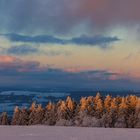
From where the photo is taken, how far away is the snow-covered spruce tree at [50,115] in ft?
161

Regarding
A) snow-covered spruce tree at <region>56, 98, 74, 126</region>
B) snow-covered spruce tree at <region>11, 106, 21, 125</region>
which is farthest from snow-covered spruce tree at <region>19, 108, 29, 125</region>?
snow-covered spruce tree at <region>56, 98, 74, 126</region>

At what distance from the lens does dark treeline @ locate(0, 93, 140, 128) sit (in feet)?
151

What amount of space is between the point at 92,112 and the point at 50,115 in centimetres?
645

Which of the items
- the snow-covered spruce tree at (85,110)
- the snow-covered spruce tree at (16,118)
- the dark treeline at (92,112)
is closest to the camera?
the snow-covered spruce tree at (85,110)

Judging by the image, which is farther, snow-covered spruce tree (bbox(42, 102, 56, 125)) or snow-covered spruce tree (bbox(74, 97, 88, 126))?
snow-covered spruce tree (bbox(42, 102, 56, 125))

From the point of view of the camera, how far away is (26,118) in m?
53.3

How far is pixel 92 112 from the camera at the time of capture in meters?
46.4

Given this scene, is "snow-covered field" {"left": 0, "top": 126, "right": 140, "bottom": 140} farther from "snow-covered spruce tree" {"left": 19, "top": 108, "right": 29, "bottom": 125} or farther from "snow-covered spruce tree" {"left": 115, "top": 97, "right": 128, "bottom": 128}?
"snow-covered spruce tree" {"left": 19, "top": 108, "right": 29, "bottom": 125}

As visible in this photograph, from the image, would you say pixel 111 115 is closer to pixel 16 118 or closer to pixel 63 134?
pixel 16 118

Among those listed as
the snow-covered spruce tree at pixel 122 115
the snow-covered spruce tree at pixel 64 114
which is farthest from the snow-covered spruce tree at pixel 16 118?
the snow-covered spruce tree at pixel 122 115

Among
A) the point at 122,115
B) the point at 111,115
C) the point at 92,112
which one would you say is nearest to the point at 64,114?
the point at 92,112

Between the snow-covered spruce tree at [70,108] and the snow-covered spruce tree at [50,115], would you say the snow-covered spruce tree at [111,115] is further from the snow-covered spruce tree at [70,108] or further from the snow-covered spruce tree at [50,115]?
the snow-covered spruce tree at [50,115]

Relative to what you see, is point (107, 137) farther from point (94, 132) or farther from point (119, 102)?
point (119, 102)

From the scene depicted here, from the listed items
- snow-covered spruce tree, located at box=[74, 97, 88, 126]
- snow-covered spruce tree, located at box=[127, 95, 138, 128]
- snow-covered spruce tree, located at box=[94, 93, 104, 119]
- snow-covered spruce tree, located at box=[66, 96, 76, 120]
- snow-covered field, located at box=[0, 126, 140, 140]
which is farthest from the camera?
snow-covered spruce tree, located at box=[66, 96, 76, 120]
